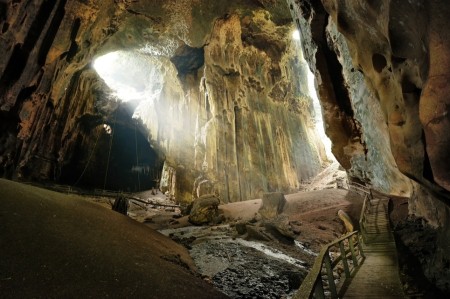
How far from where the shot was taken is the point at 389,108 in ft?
20.8

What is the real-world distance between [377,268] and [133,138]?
100 feet

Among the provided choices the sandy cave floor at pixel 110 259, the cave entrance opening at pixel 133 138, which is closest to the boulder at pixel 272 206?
the sandy cave floor at pixel 110 259

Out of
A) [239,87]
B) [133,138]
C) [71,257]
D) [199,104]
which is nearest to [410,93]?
[71,257]

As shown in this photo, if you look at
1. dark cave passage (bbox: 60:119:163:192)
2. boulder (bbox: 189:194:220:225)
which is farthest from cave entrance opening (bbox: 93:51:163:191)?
boulder (bbox: 189:194:220:225)

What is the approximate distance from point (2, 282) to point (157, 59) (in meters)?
28.2

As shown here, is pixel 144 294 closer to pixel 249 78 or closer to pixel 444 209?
pixel 444 209

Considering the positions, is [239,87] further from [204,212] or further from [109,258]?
[109,258]

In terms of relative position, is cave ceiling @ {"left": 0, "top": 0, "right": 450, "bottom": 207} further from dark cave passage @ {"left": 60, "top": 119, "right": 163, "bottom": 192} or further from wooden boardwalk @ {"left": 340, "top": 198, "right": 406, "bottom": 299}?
wooden boardwalk @ {"left": 340, "top": 198, "right": 406, "bottom": 299}

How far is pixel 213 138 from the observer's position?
88.1ft

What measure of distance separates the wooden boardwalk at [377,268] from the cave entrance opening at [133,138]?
22.8 meters

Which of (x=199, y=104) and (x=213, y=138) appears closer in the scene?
(x=213, y=138)

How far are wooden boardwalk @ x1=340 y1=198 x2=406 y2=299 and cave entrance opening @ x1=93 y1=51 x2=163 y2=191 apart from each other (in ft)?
74.9

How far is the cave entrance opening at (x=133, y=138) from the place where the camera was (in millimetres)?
30969

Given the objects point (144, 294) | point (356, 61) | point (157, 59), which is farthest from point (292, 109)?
point (144, 294)
